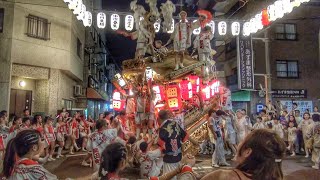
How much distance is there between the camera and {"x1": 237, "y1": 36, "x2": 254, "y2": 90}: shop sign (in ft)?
78.1

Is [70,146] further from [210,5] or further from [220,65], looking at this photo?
[210,5]

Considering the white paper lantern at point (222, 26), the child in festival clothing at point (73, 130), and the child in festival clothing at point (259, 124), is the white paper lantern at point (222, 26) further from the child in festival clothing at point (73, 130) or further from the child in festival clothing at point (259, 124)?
the child in festival clothing at point (73, 130)

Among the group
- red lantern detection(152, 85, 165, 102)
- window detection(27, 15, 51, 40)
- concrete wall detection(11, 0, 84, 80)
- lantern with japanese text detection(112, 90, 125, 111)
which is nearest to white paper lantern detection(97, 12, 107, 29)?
concrete wall detection(11, 0, 84, 80)

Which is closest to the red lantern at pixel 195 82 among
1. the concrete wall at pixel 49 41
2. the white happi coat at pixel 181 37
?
the white happi coat at pixel 181 37

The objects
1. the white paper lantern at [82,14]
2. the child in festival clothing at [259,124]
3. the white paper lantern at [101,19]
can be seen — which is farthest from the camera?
the white paper lantern at [101,19]

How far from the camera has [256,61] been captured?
26516 millimetres

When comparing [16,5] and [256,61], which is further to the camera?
[256,61]

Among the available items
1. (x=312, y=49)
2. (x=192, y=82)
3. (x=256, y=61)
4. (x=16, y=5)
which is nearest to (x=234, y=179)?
(x=192, y=82)

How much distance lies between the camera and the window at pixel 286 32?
1066 inches

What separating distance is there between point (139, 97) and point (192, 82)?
306cm

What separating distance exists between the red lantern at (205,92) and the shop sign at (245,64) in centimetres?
973

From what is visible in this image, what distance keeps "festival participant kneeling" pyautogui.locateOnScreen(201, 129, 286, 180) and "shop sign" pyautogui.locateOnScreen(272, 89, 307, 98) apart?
25670 mm

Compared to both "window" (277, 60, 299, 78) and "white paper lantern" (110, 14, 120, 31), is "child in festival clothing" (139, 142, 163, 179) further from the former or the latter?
"window" (277, 60, 299, 78)

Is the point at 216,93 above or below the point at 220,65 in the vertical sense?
below
